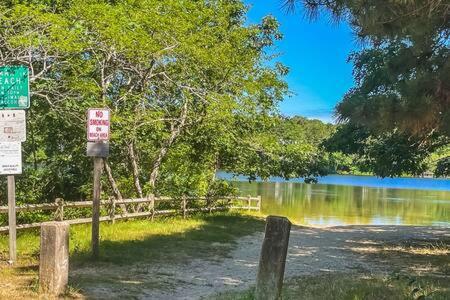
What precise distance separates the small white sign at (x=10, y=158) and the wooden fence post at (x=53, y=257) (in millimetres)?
2560

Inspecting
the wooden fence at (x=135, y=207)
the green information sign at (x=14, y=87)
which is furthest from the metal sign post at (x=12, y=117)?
the wooden fence at (x=135, y=207)

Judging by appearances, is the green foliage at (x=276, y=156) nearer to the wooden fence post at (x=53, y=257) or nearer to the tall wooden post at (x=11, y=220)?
the tall wooden post at (x=11, y=220)

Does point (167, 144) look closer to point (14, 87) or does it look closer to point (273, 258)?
point (14, 87)

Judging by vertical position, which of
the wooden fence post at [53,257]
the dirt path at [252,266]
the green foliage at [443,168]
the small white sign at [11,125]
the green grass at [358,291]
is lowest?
the dirt path at [252,266]

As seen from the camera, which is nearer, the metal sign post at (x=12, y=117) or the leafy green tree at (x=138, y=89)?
the metal sign post at (x=12, y=117)

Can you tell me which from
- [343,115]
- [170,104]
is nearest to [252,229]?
[170,104]

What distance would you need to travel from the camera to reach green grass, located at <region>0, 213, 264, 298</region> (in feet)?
27.2

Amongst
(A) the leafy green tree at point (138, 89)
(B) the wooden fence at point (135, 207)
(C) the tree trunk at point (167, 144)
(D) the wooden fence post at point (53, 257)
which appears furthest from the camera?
(C) the tree trunk at point (167, 144)

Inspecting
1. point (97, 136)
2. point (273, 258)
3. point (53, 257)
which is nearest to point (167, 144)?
point (97, 136)

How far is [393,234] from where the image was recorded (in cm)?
1962

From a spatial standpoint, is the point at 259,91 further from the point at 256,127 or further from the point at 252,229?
the point at 252,229

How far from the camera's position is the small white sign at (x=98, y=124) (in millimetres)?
9375

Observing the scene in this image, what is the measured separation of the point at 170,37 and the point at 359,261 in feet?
23.8

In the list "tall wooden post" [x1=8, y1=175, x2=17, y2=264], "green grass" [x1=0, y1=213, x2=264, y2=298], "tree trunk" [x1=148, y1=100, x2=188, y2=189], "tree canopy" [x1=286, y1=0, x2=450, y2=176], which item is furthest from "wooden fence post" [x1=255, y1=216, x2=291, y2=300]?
"tree trunk" [x1=148, y1=100, x2=188, y2=189]
